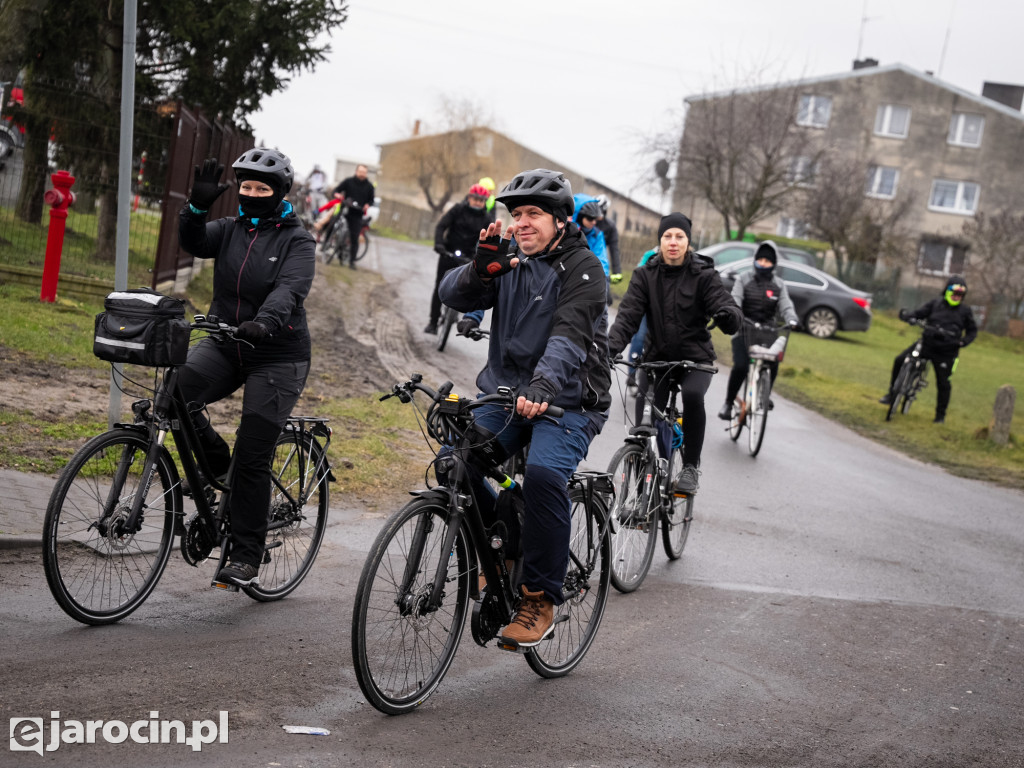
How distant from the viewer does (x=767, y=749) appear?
4672mm

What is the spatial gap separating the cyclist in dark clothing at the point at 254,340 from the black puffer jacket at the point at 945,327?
13.4m

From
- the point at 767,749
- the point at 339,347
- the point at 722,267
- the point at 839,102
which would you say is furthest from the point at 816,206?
the point at 767,749

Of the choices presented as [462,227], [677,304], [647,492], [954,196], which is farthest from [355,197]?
[954,196]

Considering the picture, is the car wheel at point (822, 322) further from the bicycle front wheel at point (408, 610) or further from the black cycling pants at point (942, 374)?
the bicycle front wheel at point (408, 610)

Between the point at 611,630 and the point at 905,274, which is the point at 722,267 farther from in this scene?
the point at 905,274

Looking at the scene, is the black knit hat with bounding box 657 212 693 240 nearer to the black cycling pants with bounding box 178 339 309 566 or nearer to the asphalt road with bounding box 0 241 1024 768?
the asphalt road with bounding box 0 241 1024 768

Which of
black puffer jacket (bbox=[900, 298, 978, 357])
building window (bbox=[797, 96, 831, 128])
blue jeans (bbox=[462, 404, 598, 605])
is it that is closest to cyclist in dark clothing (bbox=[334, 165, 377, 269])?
black puffer jacket (bbox=[900, 298, 978, 357])

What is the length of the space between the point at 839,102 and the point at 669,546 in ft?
164

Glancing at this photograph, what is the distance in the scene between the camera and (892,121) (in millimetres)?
54094

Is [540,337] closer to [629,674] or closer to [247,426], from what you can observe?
[247,426]

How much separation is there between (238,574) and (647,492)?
2741mm

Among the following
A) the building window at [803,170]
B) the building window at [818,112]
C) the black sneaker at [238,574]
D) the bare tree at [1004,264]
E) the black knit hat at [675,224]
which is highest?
the building window at [818,112]

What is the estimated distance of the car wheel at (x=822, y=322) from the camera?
28844mm

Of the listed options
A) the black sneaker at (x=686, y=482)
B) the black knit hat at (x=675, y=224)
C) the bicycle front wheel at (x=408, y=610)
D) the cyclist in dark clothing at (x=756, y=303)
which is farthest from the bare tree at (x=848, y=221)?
the bicycle front wheel at (x=408, y=610)
